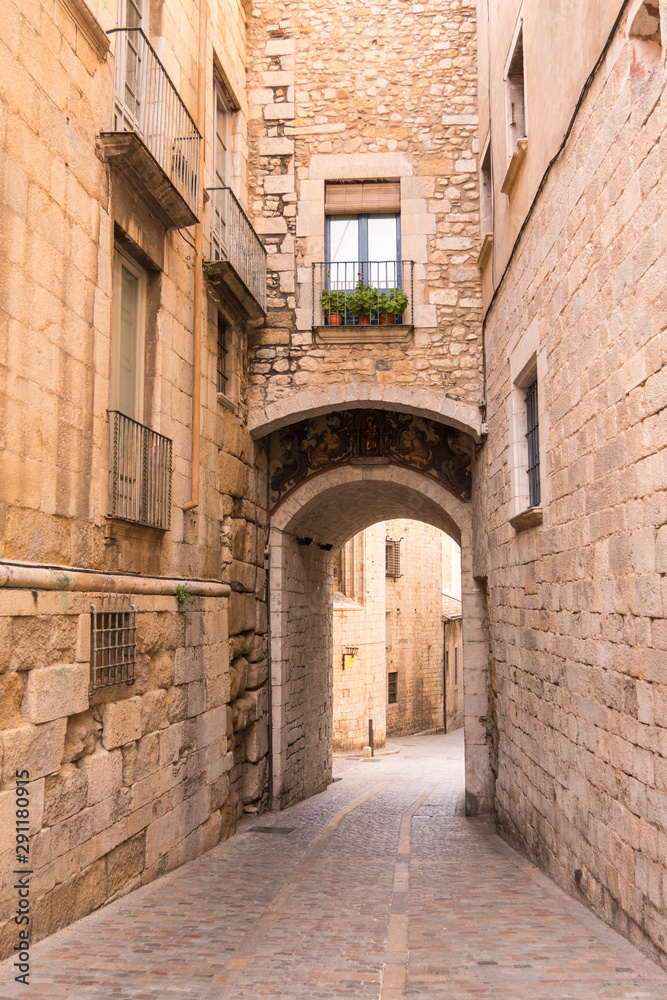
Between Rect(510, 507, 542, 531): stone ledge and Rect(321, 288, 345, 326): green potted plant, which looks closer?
Rect(510, 507, 542, 531): stone ledge

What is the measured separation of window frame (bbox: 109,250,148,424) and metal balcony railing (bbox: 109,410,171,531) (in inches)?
7.7

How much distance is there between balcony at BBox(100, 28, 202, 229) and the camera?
5.53 metres

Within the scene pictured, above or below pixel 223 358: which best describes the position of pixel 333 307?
above

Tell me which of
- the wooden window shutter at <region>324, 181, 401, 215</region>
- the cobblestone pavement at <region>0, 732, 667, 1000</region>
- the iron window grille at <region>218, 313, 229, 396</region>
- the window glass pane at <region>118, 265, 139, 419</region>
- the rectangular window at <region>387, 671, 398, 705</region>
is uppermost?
the wooden window shutter at <region>324, 181, 401, 215</region>

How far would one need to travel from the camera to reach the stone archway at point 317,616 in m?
10.1

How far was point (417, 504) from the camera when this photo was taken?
40.8ft

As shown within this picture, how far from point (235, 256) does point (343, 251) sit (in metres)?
1.76

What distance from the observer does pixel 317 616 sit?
12938 millimetres

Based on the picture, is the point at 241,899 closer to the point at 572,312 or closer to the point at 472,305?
the point at 572,312

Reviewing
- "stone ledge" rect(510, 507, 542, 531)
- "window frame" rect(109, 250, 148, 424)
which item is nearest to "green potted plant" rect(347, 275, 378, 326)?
"stone ledge" rect(510, 507, 542, 531)

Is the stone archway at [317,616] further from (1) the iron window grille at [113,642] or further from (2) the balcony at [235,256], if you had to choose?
(1) the iron window grille at [113,642]

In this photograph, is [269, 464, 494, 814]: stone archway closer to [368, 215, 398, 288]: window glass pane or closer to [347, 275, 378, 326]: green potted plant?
[347, 275, 378, 326]: green potted plant

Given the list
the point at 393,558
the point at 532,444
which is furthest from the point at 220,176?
the point at 393,558

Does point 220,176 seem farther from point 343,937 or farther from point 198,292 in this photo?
point 343,937
